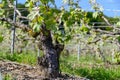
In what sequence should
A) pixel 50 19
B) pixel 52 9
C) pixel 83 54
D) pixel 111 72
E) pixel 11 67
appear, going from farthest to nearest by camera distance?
pixel 83 54
pixel 111 72
pixel 11 67
pixel 52 9
pixel 50 19

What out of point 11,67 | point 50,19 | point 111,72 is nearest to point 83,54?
point 111,72

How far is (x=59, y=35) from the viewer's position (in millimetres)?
5535

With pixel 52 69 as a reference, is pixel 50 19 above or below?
above

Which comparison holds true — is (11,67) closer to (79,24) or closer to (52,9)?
(79,24)

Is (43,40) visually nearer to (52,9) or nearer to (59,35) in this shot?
(59,35)

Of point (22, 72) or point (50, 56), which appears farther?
point (22, 72)

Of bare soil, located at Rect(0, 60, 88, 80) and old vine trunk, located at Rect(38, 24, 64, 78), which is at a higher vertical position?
old vine trunk, located at Rect(38, 24, 64, 78)

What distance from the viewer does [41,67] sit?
7070 millimetres

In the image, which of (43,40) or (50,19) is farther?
(43,40)

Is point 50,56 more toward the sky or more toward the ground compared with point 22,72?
more toward the sky

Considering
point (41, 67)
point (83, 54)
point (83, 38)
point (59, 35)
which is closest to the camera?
point (59, 35)

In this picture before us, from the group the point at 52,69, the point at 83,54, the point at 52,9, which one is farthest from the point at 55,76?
the point at 83,54

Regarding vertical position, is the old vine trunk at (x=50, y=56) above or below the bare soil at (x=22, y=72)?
above

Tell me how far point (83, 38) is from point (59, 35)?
3.77 ft
